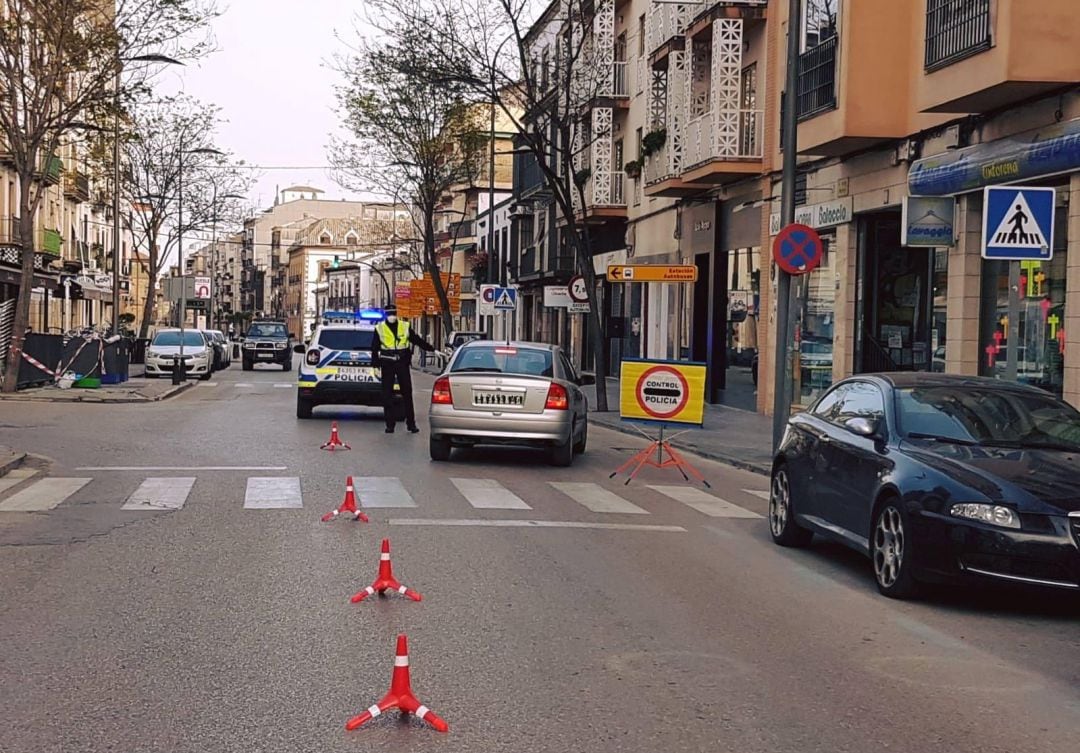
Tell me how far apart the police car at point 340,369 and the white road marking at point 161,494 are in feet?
26.6

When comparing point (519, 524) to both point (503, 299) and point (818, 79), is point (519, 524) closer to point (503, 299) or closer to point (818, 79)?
point (818, 79)

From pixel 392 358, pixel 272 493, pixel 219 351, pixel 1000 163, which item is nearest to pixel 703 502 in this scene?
pixel 272 493

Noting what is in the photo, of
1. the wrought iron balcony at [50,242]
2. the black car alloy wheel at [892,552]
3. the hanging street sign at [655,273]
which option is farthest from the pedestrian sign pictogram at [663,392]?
the wrought iron balcony at [50,242]

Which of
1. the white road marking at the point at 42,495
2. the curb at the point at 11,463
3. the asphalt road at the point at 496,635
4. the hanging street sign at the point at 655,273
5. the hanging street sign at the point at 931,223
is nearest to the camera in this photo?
the asphalt road at the point at 496,635

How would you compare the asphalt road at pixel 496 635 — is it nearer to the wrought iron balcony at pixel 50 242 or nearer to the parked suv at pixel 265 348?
the wrought iron balcony at pixel 50 242

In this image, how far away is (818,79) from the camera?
73.5 ft

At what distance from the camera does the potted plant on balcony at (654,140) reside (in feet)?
113

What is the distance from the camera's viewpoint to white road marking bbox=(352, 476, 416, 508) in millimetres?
12555

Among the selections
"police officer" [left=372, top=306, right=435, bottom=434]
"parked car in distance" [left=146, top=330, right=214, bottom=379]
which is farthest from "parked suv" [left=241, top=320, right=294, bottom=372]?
"police officer" [left=372, top=306, right=435, bottom=434]

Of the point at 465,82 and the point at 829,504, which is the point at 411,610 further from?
the point at 465,82

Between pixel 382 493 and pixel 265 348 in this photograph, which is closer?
pixel 382 493

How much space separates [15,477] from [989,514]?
34.7 feet

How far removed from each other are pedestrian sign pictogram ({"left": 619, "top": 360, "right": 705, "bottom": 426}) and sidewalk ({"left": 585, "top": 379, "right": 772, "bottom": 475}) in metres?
1.42

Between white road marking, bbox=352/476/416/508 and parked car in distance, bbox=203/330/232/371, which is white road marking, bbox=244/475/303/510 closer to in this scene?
white road marking, bbox=352/476/416/508
